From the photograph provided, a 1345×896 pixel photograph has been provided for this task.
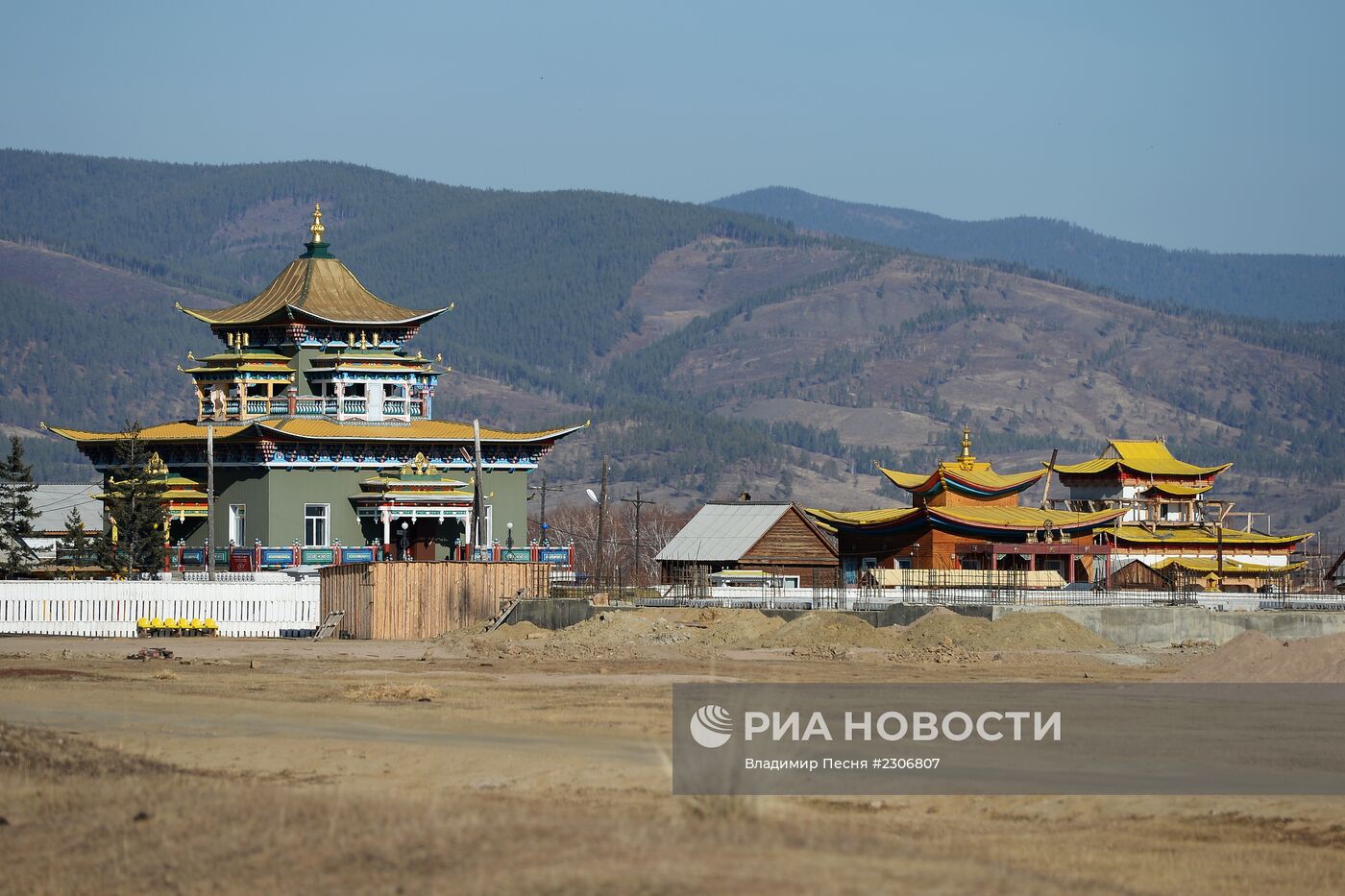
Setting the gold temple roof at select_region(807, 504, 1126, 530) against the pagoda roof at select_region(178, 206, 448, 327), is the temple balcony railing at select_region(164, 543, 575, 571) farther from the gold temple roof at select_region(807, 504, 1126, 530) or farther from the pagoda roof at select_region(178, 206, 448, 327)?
the gold temple roof at select_region(807, 504, 1126, 530)

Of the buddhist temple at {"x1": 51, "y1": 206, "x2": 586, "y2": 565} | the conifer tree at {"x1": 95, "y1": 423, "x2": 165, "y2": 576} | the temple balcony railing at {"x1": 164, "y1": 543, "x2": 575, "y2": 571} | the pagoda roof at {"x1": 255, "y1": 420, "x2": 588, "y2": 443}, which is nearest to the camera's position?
the conifer tree at {"x1": 95, "y1": 423, "x2": 165, "y2": 576}

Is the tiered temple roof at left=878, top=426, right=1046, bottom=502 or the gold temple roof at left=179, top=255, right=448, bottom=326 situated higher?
the gold temple roof at left=179, top=255, right=448, bottom=326

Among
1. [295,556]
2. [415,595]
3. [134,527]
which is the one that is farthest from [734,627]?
[134,527]

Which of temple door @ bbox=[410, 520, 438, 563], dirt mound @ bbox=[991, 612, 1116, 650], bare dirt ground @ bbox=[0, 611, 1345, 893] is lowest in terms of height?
bare dirt ground @ bbox=[0, 611, 1345, 893]

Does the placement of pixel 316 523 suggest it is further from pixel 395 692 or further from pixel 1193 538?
pixel 1193 538

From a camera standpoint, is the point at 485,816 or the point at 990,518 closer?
the point at 485,816

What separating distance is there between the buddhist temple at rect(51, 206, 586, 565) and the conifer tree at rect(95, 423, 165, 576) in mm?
1920

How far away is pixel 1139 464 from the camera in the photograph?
111m

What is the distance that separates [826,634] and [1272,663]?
15313 mm

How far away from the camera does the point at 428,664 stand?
49.0m

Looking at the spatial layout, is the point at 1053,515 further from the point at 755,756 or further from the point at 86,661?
the point at 755,756

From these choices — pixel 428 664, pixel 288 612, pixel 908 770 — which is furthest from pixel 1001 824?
pixel 288 612

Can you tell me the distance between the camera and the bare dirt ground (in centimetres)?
2012

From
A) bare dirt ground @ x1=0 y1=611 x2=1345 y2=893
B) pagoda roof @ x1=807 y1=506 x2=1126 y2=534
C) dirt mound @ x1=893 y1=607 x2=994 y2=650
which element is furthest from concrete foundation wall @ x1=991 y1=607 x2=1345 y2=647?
bare dirt ground @ x1=0 y1=611 x2=1345 y2=893
